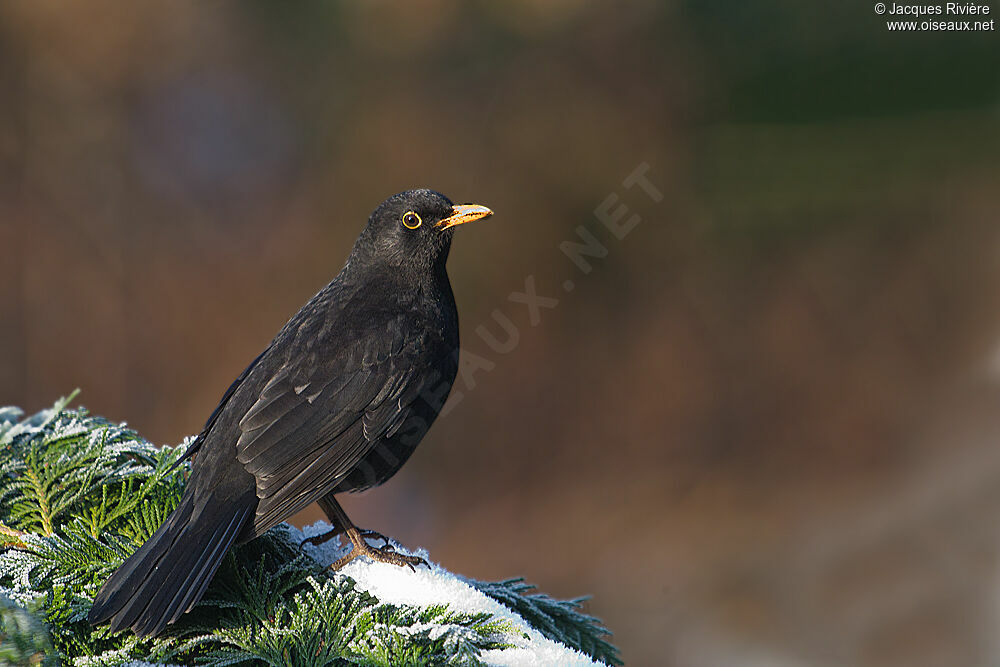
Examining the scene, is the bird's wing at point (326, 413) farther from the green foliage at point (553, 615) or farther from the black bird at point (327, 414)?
the green foliage at point (553, 615)

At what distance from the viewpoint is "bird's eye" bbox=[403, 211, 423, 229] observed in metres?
3.12

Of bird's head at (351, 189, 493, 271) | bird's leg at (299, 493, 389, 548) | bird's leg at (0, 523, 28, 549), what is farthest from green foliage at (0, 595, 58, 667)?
bird's head at (351, 189, 493, 271)

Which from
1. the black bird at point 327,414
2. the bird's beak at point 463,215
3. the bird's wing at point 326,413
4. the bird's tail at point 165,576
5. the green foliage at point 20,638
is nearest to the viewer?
the green foliage at point 20,638

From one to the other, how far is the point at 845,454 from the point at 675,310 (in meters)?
1.74

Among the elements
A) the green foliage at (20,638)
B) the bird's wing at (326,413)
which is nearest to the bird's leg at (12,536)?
the bird's wing at (326,413)

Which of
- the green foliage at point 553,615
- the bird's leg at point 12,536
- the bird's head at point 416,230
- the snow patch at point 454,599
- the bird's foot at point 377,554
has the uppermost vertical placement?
the bird's head at point 416,230

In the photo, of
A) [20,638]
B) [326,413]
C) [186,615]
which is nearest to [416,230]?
[326,413]

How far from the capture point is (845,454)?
680 cm

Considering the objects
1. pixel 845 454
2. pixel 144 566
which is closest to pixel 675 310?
pixel 845 454

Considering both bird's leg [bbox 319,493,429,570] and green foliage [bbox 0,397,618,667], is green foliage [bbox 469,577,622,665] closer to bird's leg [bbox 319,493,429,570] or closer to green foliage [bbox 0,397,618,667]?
green foliage [bbox 0,397,618,667]

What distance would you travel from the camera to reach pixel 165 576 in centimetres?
200

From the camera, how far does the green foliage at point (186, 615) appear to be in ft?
6.52

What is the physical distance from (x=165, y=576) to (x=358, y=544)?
2.40ft

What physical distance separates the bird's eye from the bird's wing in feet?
1.34
